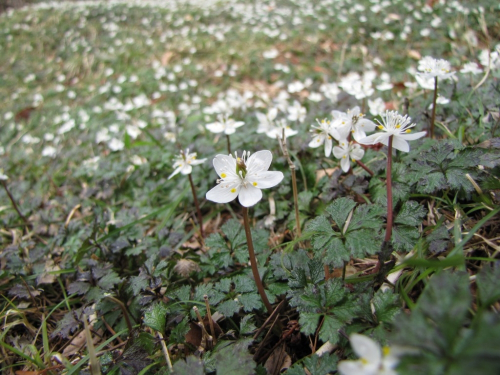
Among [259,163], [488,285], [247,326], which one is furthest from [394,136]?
[247,326]

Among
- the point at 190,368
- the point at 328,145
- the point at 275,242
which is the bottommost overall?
the point at 275,242

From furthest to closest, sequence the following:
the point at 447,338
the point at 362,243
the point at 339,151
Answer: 1. the point at 339,151
2. the point at 362,243
3. the point at 447,338

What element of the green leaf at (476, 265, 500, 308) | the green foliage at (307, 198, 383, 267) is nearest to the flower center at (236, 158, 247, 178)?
the green foliage at (307, 198, 383, 267)

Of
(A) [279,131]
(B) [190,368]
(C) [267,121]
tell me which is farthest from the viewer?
(C) [267,121]

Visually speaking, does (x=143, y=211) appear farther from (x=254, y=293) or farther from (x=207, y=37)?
(x=207, y=37)

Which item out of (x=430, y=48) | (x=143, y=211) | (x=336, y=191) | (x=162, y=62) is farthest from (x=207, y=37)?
(x=336, y=191)

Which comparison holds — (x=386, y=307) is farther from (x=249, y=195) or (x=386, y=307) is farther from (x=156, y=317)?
(x=156, y=317)

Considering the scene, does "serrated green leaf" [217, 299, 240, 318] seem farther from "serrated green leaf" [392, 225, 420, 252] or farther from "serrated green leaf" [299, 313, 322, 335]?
"serrated green leaf" [392, 225, 420, 252]
